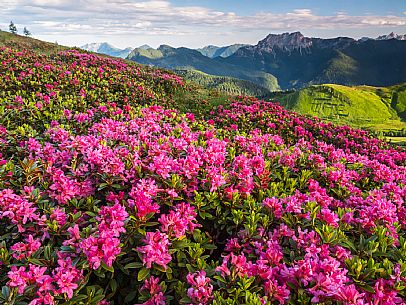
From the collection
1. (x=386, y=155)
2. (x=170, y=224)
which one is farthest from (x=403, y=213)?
(x=386, y=155)

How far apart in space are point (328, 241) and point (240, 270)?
1.21 metres

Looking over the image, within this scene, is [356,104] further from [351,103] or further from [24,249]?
[24,249]

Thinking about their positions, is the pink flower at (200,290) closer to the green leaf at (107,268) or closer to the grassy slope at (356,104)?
the green leaf at (107,268)

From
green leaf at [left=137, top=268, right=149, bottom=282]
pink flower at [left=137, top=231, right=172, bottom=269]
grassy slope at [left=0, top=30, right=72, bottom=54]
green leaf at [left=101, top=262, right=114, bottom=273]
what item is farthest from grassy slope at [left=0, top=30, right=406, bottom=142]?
green leaf at [left=101, top=262, right=114, bottom=273]

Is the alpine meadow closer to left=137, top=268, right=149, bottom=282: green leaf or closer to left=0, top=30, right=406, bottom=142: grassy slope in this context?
left=137, top=268, right=149, bottom=282: green leaf

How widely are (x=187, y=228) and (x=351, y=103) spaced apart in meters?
197

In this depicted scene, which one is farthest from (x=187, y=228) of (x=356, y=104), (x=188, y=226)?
(x=356, y=104)

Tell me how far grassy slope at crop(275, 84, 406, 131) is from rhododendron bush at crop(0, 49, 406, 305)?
17001 cm

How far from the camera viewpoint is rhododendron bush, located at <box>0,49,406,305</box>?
3.23 meters

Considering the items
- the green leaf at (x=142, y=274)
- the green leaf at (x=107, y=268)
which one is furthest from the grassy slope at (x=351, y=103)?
the green leaf at (x=107, y=268)

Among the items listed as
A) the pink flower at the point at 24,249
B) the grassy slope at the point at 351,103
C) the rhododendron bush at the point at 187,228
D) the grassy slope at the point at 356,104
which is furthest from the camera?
the grassy slope at the point at 351,103

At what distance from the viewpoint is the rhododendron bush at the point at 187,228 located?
3232 mm

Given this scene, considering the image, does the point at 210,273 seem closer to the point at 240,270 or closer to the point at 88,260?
the point at 240,270

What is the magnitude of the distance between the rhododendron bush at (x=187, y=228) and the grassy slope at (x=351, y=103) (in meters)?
170
